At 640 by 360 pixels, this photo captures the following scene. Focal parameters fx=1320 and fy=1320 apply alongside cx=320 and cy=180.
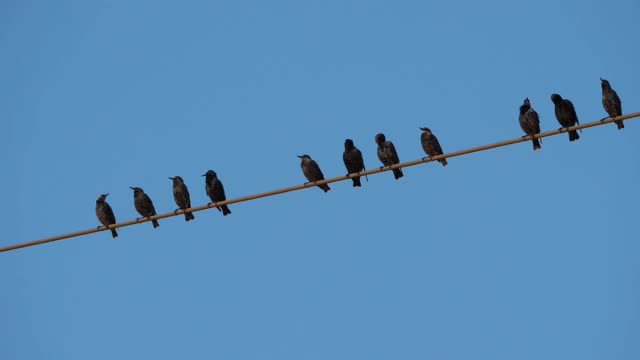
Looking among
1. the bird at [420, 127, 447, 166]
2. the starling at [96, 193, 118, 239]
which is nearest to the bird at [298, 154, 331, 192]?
the bird at [420, 127, 447, 166]

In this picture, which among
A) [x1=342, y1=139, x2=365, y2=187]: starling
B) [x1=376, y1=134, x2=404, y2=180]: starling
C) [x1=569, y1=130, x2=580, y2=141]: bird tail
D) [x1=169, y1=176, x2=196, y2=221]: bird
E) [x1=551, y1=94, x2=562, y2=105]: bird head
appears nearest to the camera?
[x1=569, y1=130, x2=580, y2=141]: bird tail

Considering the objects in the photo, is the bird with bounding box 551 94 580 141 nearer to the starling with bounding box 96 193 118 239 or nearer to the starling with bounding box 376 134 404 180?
the starling with bounding box 376 134 404 180

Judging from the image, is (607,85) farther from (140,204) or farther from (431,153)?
(140,204)

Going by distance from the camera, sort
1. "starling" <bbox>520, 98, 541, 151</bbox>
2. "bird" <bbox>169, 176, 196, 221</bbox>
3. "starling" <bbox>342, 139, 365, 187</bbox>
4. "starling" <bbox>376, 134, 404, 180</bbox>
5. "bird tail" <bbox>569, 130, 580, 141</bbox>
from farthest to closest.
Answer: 1. "bird" <bbox>169, 176, 196, 221</bbox>
2. "starling" <bbox>342, 139, 365, 187</bbox>
3. "starling" <bbox>376, 134, 404, 180</bbox>
4. "starling" <bbox>520, 98, 541, 151</bbox>
5. "bird tail" <bbox>569, 130, 580, 141</bbox>

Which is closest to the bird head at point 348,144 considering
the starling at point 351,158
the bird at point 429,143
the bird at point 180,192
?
the starling at point 351,158

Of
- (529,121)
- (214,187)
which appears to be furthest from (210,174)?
(529,121)

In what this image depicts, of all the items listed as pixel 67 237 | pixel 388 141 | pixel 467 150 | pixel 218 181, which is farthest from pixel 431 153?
pixel 67 237

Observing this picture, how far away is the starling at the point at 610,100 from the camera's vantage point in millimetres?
25656

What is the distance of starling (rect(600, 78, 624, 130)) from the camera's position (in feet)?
84.2

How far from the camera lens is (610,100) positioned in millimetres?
25734

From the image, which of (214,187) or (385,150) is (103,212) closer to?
(214,187)

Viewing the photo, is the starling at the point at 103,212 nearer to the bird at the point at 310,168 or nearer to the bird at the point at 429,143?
the bird at the point at 310,168

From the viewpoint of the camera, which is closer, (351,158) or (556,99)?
(556,99)

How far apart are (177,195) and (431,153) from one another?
5.27 meters
